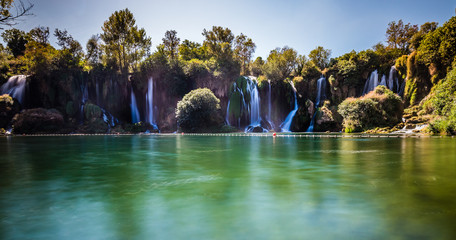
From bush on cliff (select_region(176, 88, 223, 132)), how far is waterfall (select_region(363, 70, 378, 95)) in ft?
81.3

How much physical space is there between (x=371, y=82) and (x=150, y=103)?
3844 cm

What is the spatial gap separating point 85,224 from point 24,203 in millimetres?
2159

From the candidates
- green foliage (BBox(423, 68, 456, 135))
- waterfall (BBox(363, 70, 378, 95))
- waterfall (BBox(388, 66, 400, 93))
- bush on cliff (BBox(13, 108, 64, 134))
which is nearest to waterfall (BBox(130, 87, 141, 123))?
bush on cliff (BBox(13, 108, 64, 134))

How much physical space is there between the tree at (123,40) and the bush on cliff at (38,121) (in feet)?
47.0

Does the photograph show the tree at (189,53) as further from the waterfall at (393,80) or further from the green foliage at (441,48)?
the green foliage at (441,48)

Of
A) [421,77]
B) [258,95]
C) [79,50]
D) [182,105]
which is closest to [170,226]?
[182,105]

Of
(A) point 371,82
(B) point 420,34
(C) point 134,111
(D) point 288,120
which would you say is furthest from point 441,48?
(C) point 134,111

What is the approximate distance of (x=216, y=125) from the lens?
46781mm

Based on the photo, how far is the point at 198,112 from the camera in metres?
44.8

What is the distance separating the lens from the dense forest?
44.4 m

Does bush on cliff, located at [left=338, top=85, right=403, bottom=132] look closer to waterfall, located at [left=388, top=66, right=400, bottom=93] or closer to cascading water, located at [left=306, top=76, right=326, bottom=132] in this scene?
waterfall, located at [left=388, top=66, right=400, bottom=93]

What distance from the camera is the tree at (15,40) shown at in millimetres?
65188

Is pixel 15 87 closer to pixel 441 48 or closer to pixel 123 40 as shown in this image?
pixel 123 40

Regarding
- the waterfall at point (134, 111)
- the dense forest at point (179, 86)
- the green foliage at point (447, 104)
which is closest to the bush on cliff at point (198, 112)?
the dense forest at point (179, 86)
